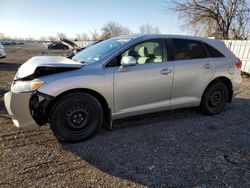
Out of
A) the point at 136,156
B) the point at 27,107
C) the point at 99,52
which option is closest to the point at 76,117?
the point at 27,107

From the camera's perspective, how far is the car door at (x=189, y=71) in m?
4.20

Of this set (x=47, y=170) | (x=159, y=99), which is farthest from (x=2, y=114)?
(x=159, y=99)

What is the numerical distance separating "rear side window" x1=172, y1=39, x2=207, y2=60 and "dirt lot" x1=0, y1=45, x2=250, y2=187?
131cm

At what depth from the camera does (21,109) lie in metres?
3.17

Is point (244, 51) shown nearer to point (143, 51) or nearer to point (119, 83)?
point (143, 51)

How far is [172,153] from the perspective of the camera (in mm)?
3256

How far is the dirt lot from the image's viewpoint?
8.70 ft

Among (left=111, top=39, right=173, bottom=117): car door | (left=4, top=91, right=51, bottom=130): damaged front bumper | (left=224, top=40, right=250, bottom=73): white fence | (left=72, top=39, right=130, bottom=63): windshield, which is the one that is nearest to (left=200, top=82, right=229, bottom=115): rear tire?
(left=111, top=39, right=173, bottom=117): car door

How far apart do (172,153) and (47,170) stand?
5.75ft

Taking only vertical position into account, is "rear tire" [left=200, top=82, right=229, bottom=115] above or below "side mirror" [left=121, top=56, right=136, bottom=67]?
below

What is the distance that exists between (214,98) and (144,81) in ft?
6.32

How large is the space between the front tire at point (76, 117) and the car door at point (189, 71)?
1.58m

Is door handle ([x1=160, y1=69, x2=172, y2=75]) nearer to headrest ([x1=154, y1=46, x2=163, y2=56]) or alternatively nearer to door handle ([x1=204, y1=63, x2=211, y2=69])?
headrest ([x1=154, y1=46, x2=163, y2=56])

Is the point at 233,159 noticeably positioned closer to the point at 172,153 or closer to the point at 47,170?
the point at 172,153
